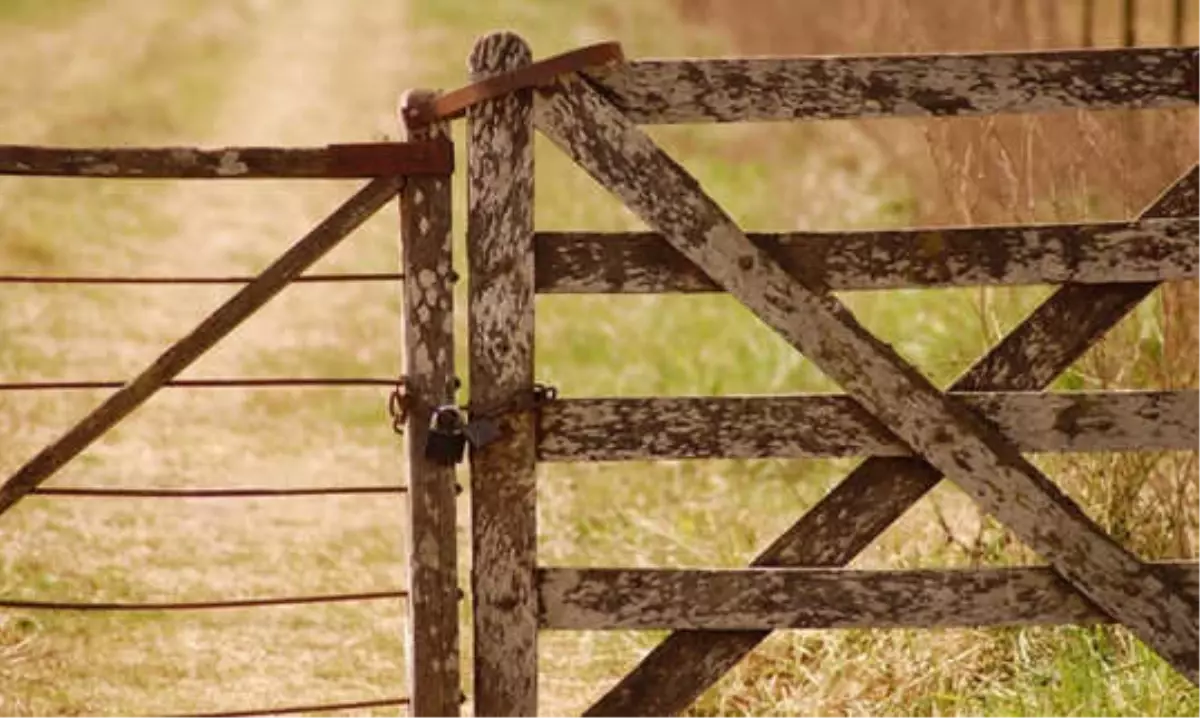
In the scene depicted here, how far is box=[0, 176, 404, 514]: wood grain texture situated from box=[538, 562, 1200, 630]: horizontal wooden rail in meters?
0.96

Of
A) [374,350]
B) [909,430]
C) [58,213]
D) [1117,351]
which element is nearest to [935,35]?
[374,350]

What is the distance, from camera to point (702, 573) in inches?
185

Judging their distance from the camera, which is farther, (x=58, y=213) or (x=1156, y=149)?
(x=58, y=213)

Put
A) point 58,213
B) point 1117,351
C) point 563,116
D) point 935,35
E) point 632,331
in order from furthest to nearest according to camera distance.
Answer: point 58,213 < point 935,35 < point 632,331 < point 1117,351 < point 563,116

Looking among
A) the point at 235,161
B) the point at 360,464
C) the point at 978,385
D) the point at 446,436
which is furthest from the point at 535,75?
the point at 360,464

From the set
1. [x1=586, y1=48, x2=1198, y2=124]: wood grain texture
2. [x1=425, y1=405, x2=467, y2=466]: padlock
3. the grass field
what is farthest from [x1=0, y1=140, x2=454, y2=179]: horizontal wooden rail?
the grass field

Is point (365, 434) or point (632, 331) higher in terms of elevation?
point (632, 331)

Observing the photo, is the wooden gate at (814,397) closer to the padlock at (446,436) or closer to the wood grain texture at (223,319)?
the padlock at (446,436)

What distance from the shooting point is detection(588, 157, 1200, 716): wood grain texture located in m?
4.70

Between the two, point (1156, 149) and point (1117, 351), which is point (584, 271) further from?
point (1156, 149)

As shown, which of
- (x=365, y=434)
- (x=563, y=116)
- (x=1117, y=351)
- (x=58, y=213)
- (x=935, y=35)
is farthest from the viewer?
(x=58, y=213)

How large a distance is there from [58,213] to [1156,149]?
805 centimetres

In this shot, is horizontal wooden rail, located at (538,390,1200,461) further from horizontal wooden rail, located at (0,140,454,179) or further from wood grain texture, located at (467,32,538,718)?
horizontal wooden rail, located at (0,140,454,179)

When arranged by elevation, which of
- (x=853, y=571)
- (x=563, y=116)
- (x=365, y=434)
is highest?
(x=365, y=434)
